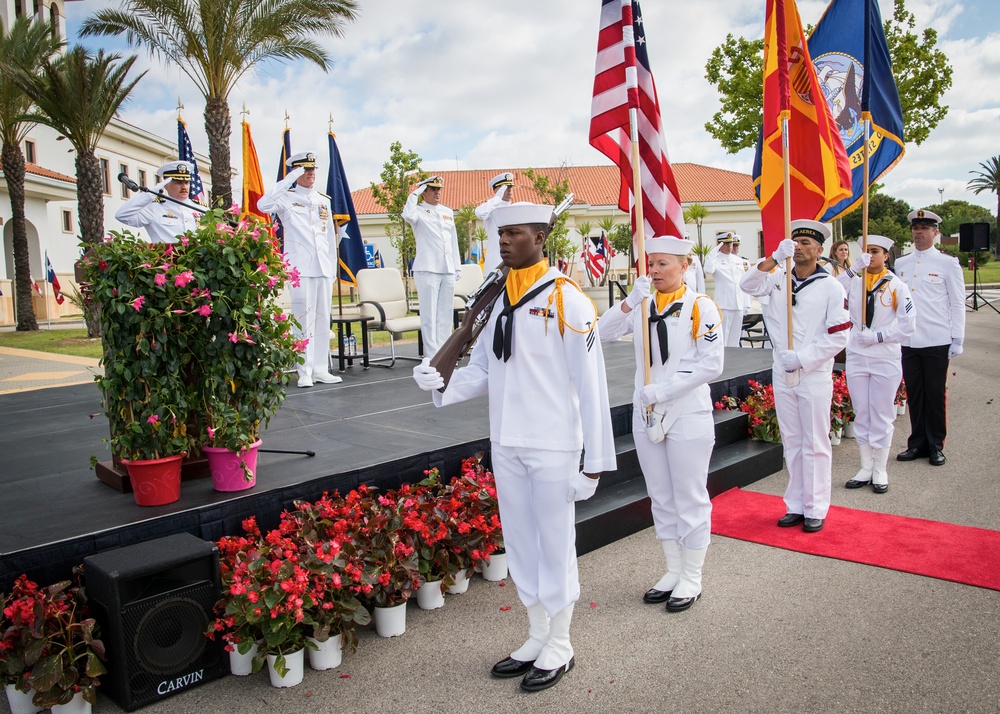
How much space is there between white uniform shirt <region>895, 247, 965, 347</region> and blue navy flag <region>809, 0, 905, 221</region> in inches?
39.1

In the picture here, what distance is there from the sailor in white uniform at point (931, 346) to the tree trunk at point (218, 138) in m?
12.8

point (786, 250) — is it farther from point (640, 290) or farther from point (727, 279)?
point (727, 279)

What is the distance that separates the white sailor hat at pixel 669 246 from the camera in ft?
14.9

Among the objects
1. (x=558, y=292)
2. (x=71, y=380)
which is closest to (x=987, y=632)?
(x=558, y=292)

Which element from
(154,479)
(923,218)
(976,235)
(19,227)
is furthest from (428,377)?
(19,227)

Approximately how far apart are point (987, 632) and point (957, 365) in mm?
11754

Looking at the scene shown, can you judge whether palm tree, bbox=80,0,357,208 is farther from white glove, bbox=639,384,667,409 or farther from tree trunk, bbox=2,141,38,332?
white glove, bbox=639,384,667,409

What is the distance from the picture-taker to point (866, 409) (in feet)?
23.1

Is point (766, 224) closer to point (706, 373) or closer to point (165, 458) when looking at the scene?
point (706, 373)

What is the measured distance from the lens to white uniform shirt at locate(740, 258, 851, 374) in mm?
5465

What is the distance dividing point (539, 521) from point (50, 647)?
2140 millimetres

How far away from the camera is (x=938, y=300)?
7699 millimetres

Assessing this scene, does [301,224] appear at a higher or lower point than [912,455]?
higher

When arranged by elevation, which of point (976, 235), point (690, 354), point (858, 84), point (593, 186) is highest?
point (593, 186)
